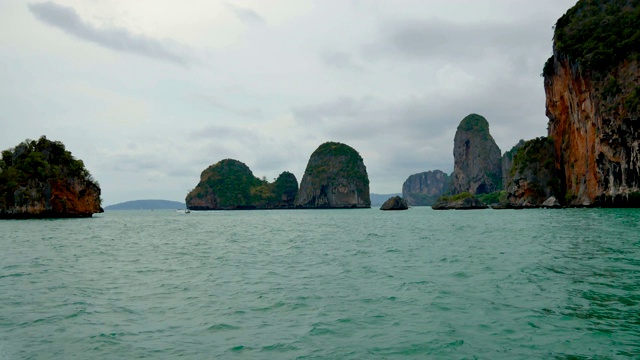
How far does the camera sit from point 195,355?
838cm

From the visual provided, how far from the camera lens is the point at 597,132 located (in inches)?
3046

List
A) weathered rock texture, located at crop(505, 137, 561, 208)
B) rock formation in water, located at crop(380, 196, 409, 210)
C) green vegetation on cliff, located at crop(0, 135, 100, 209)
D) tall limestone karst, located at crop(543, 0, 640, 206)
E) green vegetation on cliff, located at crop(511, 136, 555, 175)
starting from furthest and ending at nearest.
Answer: rock formation in water, located at crop(380, 196, 409, 210), green vegetation on cliff, located at crop(511, 136, 555, 175), weathered rock texture, located at crop(505, 137, 561, 208), green vegetation on cliff, located at crop(0, 135, 100, 209), tall limestone karst, located at crop(543, 0, 640, 206)

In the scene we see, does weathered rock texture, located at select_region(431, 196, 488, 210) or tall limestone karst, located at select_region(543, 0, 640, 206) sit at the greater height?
tall limestone karst, located at select_region(543, 0, 640, 206)

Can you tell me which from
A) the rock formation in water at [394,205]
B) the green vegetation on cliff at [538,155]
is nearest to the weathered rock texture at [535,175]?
the green vegetation on cliff at [538,155]

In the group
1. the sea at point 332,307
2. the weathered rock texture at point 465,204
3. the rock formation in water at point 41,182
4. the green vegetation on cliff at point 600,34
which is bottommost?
the sea at point 332,307

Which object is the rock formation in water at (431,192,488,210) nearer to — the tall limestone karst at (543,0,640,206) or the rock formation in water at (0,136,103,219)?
the tall limestone karst at (543,0,640,206)

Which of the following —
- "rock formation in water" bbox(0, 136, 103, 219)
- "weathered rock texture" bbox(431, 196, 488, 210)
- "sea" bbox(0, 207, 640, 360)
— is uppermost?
"rock formation in water" bbox(0, 136, 103, 219)

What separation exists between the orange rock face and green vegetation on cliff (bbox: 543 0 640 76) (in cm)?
207

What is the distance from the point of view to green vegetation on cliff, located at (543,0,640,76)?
242 feet

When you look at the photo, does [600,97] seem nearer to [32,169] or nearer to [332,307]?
[332,307]

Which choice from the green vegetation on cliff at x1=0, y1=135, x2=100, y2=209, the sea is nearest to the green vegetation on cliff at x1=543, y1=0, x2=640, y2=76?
the sea

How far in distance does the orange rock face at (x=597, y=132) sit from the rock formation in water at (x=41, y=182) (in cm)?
10075

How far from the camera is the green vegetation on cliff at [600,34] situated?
73.7 metres

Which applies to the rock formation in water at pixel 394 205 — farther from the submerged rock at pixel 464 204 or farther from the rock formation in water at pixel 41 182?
the rock formation in water at pixel 41 182
